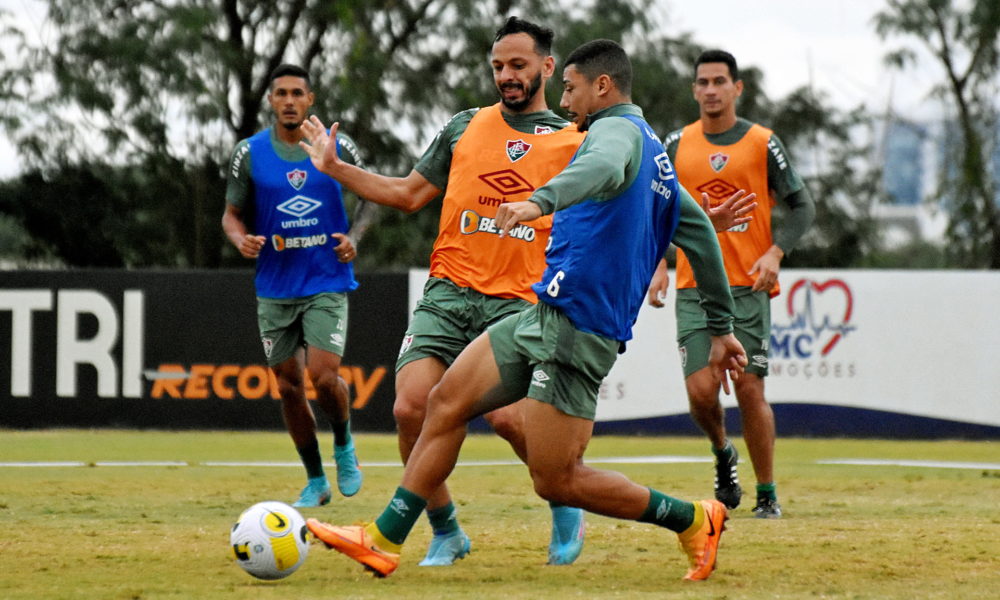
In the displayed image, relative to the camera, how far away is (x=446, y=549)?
6.71 meters

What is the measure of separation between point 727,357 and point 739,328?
8.74 feet

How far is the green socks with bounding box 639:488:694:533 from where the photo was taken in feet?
19.9

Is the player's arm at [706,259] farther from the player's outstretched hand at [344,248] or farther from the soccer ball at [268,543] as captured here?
the player's outstretched hand at [344,248]

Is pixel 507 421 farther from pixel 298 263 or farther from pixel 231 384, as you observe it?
pixel 231 384

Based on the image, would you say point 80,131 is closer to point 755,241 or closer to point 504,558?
point 755,241

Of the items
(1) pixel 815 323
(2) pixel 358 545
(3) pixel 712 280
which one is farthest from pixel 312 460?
(1) pixel 815 323

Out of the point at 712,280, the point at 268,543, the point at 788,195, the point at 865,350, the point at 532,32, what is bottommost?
the point at 865,350

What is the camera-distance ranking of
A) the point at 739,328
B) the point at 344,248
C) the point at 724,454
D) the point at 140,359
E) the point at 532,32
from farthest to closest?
the point at 140,359 < the point at 344,248 < the point at 739,328 < the point at 724,454 < the point at 532,32

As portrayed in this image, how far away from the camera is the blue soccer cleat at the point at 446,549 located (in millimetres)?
6656

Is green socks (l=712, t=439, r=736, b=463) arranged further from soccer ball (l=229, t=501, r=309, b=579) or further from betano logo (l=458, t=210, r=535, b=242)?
soccer ball (l=229, t=501, r=309, b=579)

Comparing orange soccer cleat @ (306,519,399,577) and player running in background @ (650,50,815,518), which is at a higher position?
player running in background @ (650,50,815,518)

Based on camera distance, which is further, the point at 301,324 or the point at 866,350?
the point at 866,350

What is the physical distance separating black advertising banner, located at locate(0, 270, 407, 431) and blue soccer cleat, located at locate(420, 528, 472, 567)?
32.9 ft

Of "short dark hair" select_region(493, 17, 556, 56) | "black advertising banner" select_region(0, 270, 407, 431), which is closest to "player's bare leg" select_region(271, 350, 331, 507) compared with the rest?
"short dark hair" select_region(493, 17, 556, 56)
